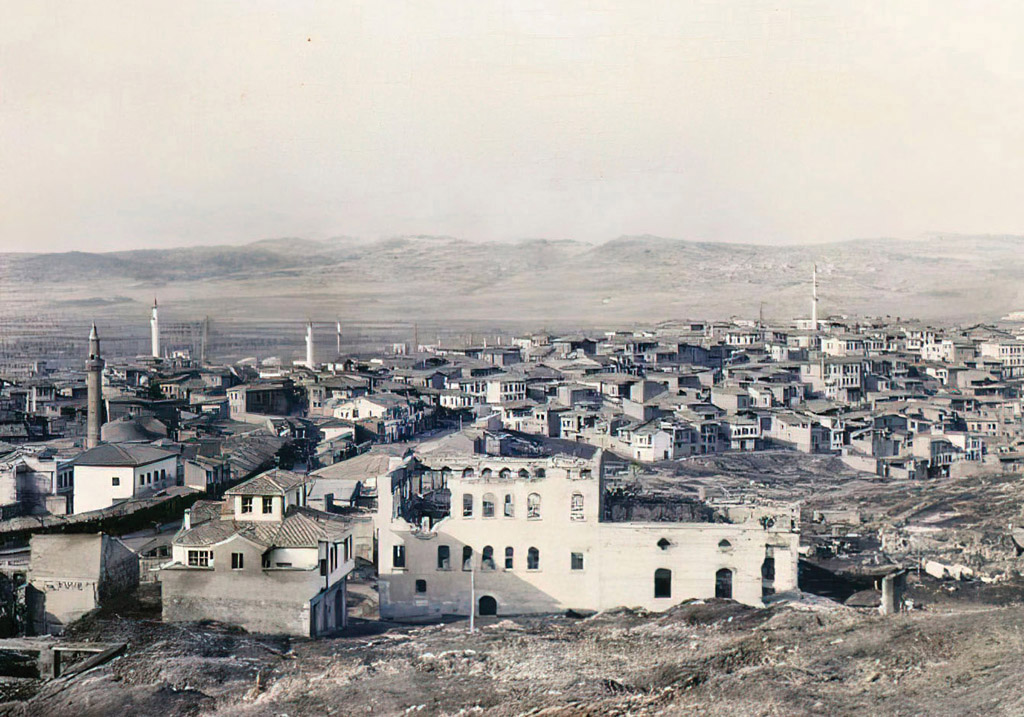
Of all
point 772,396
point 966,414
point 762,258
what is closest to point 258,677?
point 772,396

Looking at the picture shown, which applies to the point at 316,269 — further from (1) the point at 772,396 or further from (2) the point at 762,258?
(1) the point at 772,396

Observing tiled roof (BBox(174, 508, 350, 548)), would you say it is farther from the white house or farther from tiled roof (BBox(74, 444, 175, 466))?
tiled roof (BBox(74, 444, 175, 466))

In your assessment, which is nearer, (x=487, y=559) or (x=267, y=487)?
(x=267, y=487)

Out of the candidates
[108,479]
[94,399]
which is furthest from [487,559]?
[94,399]

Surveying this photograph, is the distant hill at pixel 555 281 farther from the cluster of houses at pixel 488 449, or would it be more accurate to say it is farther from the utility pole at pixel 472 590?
the utility pole at pixel 472 590

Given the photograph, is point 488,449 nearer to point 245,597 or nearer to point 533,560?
point 533,560
